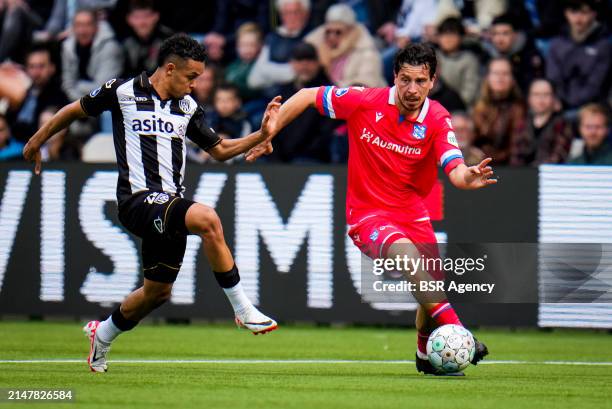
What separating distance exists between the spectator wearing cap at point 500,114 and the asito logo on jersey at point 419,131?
18.8 ft

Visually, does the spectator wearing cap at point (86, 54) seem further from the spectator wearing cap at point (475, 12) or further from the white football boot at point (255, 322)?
the white football boot at point (255, 322)

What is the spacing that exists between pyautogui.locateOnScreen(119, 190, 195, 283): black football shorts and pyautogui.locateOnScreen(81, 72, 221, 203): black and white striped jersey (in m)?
0.15

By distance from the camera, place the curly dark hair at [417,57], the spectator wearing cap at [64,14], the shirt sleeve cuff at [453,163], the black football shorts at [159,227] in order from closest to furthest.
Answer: the black football shorts at [159,227]
the shirt sleeve cuff at [453,163]
the curly dark hair at [417,57]
the spectator wearing cap at [64,14]

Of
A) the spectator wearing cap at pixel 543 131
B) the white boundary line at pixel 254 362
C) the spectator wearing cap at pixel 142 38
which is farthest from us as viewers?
the spectator wearing cap at pixel 142 38

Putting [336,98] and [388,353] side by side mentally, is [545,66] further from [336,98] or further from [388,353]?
[336,98]

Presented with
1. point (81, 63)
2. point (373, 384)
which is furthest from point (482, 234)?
point (81, 63)

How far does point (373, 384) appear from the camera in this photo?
8.89m

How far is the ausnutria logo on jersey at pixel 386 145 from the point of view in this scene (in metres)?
9.70

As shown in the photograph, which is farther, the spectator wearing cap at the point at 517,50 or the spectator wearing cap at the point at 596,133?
the spectator wearing cap at the point at 517,50

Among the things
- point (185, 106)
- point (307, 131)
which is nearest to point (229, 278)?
point (185, 106)

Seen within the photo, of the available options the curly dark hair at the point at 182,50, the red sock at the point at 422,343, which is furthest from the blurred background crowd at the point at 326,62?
the curly dark hair at the point at 182,50

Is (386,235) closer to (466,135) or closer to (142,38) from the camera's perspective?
(466,135)

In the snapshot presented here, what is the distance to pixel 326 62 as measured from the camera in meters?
16.6

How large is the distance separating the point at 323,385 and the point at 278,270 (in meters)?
5.56
